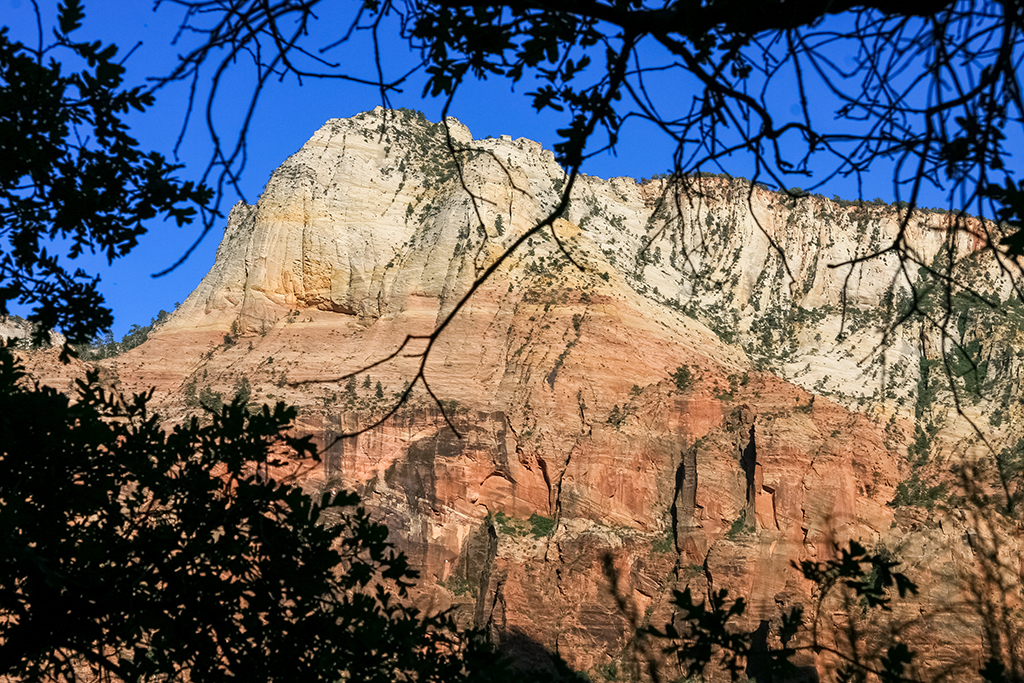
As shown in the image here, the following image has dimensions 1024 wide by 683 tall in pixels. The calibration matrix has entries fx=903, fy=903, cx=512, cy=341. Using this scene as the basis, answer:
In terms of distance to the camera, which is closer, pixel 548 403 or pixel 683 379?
pixel 548 403

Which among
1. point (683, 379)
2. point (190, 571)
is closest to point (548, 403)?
point (683, 379)

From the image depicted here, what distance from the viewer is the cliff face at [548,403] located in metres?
30.9

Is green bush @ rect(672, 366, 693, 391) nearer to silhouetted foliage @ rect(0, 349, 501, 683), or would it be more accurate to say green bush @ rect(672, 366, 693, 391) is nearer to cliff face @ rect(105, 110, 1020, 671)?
cliff face @ rect(105, 110, 1020, 671)

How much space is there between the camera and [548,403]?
3544 cm

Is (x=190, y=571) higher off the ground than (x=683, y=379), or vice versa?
(x=683, y=379)

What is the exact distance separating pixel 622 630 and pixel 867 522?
9.66m

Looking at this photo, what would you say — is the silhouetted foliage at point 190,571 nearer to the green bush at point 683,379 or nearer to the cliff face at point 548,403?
the cliff face at point 548,403

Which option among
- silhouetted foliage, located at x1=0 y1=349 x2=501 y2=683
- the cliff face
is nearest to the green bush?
the cliff face

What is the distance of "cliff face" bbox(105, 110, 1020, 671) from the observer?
30.9 m

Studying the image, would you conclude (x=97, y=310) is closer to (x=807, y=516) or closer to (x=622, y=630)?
(x=622, y=630)

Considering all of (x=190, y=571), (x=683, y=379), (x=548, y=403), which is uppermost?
(x=683, y=379)

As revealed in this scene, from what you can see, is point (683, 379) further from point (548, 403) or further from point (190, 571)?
point (190, 571)

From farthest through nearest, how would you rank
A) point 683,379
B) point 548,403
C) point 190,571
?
1. point 683,379
2. point 548,403
3. point 190,571

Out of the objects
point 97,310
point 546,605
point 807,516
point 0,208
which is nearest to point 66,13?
point 0,208
